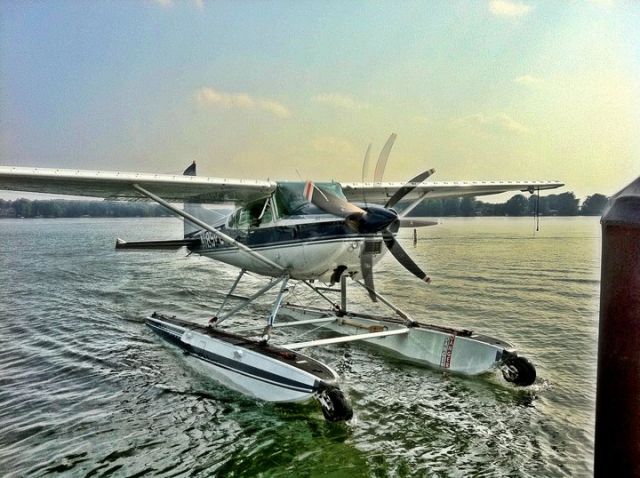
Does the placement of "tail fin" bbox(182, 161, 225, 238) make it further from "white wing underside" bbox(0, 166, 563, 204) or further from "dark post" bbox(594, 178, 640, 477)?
"dark post" bbox(594, 178, 640, 477)

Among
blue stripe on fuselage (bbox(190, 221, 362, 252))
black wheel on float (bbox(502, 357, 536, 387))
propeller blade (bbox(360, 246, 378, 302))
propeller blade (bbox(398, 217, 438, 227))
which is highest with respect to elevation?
propeller blade (bbox(398, 217, 438, 227))

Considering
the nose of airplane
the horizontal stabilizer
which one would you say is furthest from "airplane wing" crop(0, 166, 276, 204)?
the nose of airplane

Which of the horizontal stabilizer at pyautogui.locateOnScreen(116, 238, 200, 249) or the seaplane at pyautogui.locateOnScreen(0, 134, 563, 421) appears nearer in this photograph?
the seaplane at pyautogui.locateOnScreen(0, 134, 563, 421)

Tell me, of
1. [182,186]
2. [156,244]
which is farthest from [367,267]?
[156,244]

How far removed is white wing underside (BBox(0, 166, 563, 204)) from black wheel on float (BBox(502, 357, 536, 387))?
11.0 feet

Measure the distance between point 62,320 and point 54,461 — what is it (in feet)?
25.4

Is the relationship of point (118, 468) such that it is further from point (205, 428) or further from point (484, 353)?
point (484, 353)

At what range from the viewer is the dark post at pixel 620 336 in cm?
177

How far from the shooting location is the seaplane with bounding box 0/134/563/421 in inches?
244

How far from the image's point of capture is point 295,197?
7.16 meters

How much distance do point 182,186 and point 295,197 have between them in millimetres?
2105

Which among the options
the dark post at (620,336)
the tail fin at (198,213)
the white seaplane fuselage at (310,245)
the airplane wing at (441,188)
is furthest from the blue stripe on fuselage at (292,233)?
the dark post at (620,336)

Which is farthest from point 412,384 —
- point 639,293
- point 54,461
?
point 639,293

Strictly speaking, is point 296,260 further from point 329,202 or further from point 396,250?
point 396,250
